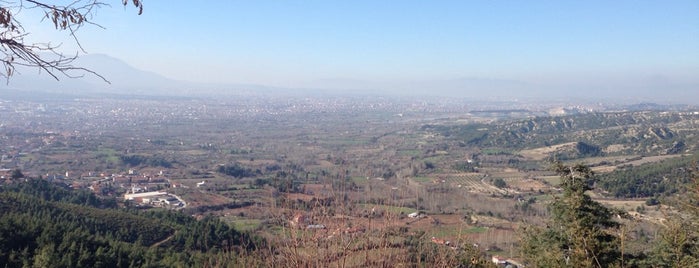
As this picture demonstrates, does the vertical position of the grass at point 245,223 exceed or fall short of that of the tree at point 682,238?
it falls short

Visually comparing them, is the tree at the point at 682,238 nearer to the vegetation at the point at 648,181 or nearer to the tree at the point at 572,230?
the tree at the point at 572,230

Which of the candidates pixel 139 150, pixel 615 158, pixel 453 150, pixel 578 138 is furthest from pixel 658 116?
pixel 139 150

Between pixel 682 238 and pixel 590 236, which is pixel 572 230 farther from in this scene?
pixel 682 238

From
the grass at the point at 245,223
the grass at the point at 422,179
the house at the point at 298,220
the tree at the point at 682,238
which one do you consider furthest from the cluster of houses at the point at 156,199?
the house at the point at 298,220

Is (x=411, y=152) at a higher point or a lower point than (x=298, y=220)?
lower

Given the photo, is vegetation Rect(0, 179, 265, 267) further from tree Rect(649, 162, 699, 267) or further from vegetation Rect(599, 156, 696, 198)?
vegetation Rect(599, 156, 696, 198)

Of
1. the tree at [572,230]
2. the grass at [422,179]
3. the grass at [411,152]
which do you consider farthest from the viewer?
the grass at [411,152]

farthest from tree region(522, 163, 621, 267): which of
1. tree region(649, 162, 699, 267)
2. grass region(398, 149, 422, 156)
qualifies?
grass region(398, 149, 422, 156)

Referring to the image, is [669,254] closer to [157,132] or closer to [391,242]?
[391,242]

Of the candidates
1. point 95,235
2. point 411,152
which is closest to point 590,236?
point 95,235
